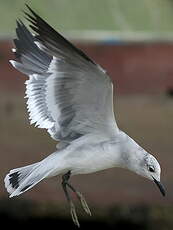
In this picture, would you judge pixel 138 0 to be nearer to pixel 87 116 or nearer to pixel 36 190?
pixel 36 190

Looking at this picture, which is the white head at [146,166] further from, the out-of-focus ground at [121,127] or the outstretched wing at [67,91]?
the out-of-focus ground at [121,127]

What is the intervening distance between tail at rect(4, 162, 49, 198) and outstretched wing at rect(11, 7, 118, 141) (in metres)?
0.16

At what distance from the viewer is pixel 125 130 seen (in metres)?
5.27

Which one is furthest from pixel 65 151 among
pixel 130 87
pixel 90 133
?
pixel 130 87

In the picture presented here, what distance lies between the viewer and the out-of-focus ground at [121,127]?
5.28m

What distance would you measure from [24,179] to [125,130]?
1961mm

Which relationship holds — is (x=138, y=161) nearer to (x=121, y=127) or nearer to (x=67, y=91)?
(x=67, y=91)

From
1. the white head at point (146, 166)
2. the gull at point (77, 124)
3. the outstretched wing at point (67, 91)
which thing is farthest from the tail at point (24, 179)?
the white head at point (146, 166)

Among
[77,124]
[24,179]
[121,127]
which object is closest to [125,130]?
[121,127]

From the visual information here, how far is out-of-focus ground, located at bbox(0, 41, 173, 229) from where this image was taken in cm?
528

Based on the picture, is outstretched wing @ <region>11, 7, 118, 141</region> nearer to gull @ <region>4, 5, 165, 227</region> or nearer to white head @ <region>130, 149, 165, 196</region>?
gull @ <region>4, 5, 165, 227</region>

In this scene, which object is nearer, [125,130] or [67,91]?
[67,91]

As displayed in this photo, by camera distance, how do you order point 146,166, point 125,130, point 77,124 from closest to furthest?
point 146,166 → point 77,124 → point 125,130

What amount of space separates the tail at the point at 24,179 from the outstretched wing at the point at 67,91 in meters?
0.16
